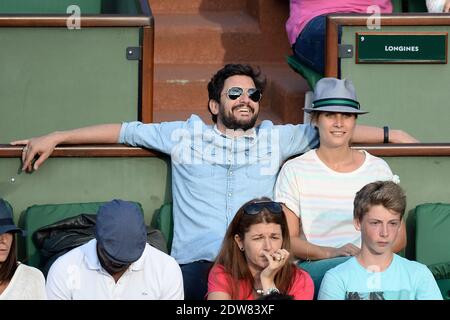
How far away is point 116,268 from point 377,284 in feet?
3.64

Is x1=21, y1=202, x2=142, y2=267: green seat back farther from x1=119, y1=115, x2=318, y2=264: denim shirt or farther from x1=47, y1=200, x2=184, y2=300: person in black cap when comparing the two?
x1=47, y1=200, x2=184, y2=300: person in black cap

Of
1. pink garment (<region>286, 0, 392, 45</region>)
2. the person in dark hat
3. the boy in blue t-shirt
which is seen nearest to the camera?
the boy in blue t-shirt

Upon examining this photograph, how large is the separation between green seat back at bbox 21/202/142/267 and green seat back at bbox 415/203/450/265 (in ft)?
5.02

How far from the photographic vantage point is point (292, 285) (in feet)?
20.3

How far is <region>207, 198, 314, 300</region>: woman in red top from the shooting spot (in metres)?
6.17

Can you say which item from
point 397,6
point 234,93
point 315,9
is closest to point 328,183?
point 234,93

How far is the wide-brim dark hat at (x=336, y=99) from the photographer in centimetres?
680

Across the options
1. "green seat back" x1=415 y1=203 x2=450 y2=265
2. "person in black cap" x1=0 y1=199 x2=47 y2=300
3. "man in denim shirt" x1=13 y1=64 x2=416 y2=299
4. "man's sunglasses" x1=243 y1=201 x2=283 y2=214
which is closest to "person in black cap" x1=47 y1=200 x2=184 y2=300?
"person in black cap" x1=0 y1=199 x2=47 y2=300

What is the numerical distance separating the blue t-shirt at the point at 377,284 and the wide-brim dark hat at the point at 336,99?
842 millimetres

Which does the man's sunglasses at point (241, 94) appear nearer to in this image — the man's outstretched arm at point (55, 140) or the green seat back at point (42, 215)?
the man's outstretched arm at point (55, 140)

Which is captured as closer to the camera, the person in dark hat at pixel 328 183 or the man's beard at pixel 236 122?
the person in dark hat at pixel 328 183

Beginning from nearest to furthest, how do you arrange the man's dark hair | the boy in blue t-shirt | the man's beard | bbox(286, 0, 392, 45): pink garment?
the boy in blue t-shirt < the man's beard < the man's dark hair < bbox(286, 0, 392, 45): pink garment

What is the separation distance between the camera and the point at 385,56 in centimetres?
790

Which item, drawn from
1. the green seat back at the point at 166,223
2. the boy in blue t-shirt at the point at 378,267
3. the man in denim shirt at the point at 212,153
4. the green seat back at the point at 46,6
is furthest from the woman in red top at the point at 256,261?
the green seat back at the point at 46,6
